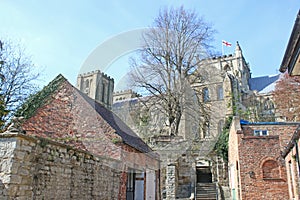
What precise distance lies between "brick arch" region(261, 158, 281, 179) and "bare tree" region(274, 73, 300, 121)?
9515 mm

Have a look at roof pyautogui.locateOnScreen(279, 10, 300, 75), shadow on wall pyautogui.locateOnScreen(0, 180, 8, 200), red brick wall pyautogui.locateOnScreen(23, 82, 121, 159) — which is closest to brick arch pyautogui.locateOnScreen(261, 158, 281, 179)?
red brick wall pyautogui.locateOnScreen(23, 82, 121, 159)

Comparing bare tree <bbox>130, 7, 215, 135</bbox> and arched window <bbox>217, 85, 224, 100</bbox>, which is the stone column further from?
arched window <bbox>217, 85, 224, 100</bbox>

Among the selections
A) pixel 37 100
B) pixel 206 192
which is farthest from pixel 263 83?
pixel 37 100

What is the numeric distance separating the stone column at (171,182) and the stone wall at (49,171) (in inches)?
296

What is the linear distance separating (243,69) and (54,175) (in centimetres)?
3952

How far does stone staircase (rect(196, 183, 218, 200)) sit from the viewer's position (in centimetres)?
1688

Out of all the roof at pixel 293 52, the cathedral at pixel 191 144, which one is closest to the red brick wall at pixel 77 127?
the cathedral at pixel 191 144

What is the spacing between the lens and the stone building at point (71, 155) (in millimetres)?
5844

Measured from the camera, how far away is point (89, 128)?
10.9 m

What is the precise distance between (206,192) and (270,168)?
5.39 m

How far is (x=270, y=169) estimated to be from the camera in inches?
519

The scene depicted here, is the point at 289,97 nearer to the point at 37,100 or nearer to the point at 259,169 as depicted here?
the point at 259,169

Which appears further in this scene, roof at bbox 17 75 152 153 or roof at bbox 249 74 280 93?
roof at bbox 249 74 280 93

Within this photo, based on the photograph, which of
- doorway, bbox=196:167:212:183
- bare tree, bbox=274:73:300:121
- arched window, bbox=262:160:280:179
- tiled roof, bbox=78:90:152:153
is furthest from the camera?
doorway, bbox=196:167:212:183
